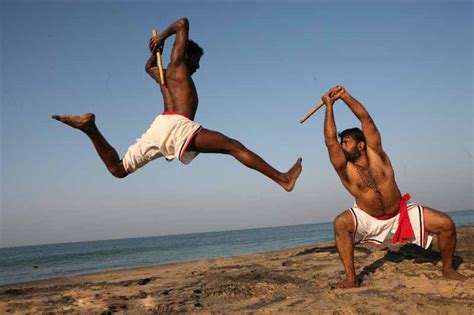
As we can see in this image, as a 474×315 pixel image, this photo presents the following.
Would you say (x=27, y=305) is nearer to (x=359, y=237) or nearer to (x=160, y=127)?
(x=160, y=127)

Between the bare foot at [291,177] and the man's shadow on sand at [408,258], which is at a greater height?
the bare foot at [291,177]

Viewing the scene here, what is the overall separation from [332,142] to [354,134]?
480mm

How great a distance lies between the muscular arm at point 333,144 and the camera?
477 centimetres

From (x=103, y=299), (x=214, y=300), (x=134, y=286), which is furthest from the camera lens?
(x=134, y=286)

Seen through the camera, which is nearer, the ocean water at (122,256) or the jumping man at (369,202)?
the jumping man at (369,202)

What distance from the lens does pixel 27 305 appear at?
565 cm

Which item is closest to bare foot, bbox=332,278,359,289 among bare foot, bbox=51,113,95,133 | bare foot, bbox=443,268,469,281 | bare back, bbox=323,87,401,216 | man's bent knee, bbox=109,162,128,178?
bare back, bbox=323,87,401,216

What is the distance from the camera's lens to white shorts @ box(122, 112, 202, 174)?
4.08 m

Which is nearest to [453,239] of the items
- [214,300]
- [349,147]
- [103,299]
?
[349,147]

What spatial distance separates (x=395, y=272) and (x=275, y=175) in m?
2.94

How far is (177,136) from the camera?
13.4 feet

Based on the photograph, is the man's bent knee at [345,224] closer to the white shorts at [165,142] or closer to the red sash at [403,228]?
the red sash at [403,228]

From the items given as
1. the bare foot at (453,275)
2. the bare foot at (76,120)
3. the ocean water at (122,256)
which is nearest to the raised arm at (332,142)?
the bare foot at (453,275)

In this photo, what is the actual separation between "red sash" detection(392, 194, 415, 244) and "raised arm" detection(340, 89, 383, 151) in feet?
2.72
